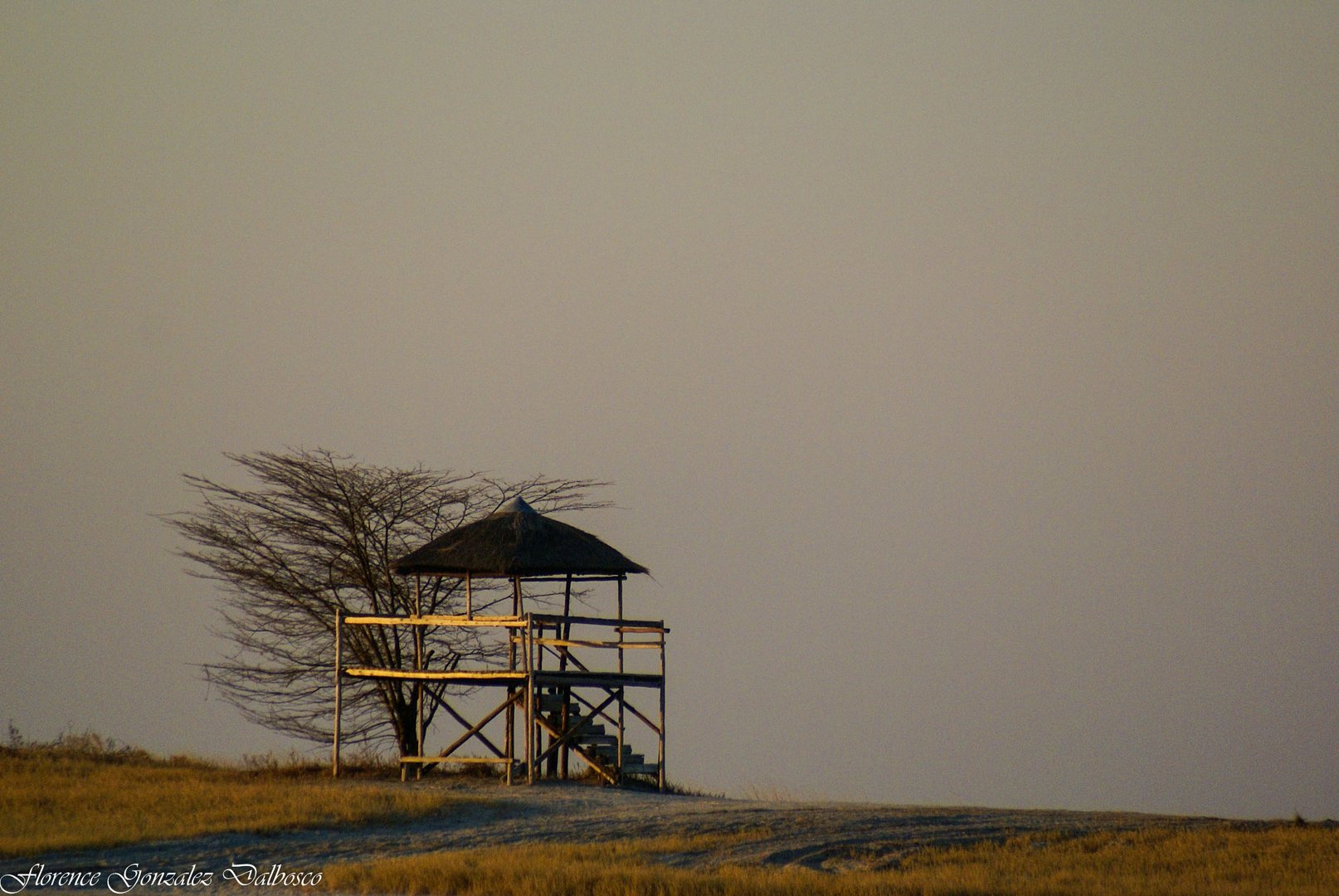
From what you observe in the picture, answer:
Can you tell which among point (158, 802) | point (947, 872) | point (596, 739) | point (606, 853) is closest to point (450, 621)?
point (596, 739)

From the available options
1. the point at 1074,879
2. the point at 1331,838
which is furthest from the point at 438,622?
the point at 1331,838

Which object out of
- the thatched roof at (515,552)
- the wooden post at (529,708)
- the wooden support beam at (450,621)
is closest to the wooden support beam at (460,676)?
the wooden post at (529,708)

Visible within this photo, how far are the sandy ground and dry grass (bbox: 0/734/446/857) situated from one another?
0.46 m

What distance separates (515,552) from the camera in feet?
78.4

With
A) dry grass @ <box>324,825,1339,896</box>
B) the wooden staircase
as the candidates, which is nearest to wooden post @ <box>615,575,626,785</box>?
the wooden staircase

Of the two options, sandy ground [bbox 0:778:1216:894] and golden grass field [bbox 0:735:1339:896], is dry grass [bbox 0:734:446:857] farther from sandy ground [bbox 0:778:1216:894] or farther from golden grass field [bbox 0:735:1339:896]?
sandy ground [bbox 0:778:1216:894]

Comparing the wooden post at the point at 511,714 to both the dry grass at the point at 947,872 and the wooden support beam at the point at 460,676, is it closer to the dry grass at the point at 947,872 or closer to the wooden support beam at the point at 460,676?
the wooden support beam at the point at 460,676

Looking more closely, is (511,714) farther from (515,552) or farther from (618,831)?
(618,831)

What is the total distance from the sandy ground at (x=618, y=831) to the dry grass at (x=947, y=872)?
612mm

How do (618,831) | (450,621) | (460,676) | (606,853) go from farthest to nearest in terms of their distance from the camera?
(460,676)
(450,621)
(618,831)
(606,853)

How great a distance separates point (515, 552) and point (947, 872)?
1013 centimetres

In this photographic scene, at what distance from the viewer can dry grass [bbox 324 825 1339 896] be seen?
14.3 m

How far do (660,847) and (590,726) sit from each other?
732 cm

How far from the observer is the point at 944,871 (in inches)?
619
